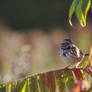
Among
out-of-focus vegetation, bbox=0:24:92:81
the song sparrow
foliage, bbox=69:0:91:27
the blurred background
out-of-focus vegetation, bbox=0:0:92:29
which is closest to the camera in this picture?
foliage, bbox=69:0:91:27

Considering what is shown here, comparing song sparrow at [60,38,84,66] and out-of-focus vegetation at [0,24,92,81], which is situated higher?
out-of-focus vegetation at [0,24,92,81]

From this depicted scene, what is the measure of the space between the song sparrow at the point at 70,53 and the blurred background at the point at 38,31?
4.13 metres

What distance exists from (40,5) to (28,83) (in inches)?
781

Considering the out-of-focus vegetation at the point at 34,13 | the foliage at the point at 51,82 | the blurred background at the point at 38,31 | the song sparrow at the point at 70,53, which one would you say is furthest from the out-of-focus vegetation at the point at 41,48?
the foliage at the point at 51,82

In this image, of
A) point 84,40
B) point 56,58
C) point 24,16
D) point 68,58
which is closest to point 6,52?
point 56,58

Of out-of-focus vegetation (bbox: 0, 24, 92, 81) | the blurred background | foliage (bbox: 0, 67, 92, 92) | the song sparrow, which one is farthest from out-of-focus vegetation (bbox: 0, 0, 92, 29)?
foliage (bbox: 0, 67, 92, 92)

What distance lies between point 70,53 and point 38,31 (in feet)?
46.3

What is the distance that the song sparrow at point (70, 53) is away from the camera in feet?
15.6

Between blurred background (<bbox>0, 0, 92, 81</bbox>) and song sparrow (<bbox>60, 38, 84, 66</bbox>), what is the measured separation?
4130 millimetres

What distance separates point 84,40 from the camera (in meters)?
14.8

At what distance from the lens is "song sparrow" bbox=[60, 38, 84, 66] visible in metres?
4.75

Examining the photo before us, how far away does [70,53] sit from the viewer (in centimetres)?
495

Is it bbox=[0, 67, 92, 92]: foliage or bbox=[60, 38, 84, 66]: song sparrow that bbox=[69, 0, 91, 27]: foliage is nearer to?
bbox=[0, 67, 92, 92]: foliage

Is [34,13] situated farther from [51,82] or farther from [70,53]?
[51,82]
